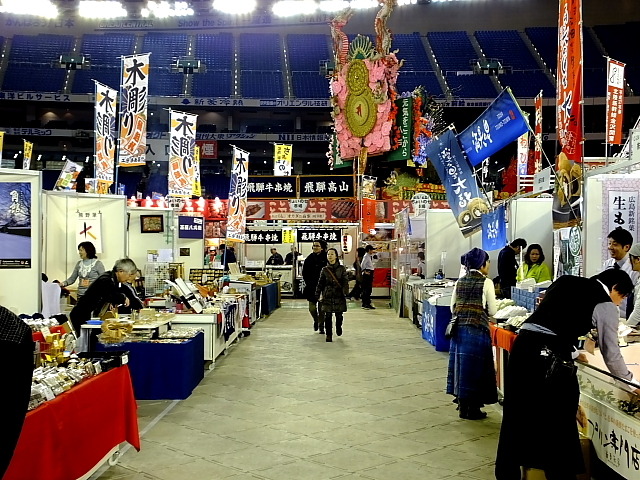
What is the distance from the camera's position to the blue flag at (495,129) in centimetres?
646

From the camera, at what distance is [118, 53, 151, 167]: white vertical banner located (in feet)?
37.6

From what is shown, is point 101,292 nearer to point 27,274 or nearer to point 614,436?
point 27,274

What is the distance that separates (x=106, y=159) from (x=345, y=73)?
5371mm

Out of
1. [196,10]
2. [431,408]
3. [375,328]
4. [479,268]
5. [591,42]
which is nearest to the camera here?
[479,268]

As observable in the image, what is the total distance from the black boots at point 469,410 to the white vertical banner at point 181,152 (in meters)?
9.76

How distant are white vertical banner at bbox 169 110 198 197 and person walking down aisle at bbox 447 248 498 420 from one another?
9466 millimetres

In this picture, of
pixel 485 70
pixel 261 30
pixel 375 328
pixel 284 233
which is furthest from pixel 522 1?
pixel 375 328

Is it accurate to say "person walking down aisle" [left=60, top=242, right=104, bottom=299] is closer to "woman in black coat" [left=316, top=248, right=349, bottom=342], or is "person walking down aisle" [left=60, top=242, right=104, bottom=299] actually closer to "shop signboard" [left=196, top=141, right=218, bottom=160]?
"woman in black coat" [left=316, top=248, right=349, bottom=342]

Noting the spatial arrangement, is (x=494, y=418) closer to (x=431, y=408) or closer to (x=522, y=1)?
(x=431, y=408)

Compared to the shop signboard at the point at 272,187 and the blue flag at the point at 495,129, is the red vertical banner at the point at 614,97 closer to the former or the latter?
the blue flag at the point at 495,129

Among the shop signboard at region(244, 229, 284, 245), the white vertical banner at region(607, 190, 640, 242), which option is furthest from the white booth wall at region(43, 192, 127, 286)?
the shop signboard at region(244, 229, 284, 245)

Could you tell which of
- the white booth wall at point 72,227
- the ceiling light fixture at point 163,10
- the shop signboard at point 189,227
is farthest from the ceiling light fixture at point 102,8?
the white booth wall at point 72,227

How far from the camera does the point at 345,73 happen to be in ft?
48.2

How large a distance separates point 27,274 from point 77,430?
2989mm
